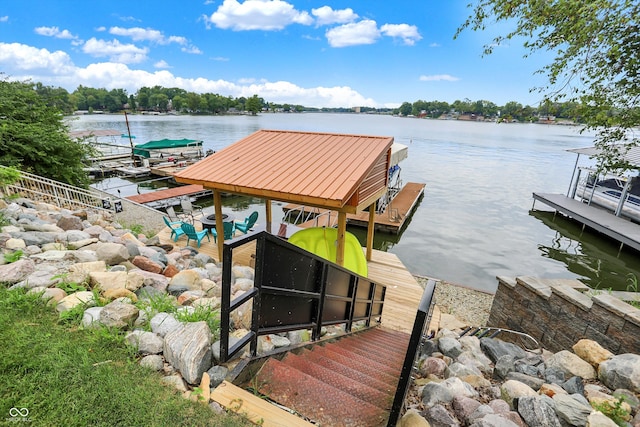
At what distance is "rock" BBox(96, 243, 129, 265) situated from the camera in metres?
3.76

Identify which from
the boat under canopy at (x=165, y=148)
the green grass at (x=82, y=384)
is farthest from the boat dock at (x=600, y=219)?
the boat under canopy at (x=165, y=148)

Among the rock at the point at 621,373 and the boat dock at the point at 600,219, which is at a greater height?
the rock at the point at 621,373

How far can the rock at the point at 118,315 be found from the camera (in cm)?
243

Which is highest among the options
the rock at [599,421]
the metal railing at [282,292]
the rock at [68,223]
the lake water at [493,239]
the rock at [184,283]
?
the metal railing at [282,292]

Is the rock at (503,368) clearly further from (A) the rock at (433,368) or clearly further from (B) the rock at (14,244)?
(B) the rock at (14,244)

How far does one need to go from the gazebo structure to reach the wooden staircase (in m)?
2.46

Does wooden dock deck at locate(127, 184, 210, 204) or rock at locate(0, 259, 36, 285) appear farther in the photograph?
wooden dock deck at locate(127, 184, 210, 204)

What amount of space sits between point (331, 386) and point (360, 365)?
0.64 metres

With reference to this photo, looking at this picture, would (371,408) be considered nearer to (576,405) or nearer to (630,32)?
(576,405)

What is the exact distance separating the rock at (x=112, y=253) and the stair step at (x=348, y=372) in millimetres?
2730

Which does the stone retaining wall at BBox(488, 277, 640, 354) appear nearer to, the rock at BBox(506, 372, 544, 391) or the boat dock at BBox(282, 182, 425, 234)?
the rock at BBox(506, 372, 544, 391)

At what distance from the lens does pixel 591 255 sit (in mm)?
14188

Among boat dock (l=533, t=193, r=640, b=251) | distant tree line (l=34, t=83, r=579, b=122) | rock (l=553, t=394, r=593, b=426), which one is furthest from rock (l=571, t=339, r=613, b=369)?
distant tree line (l=34, t=83, r=579, b=122)

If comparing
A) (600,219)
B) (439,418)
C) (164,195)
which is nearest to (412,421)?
(439,418)
